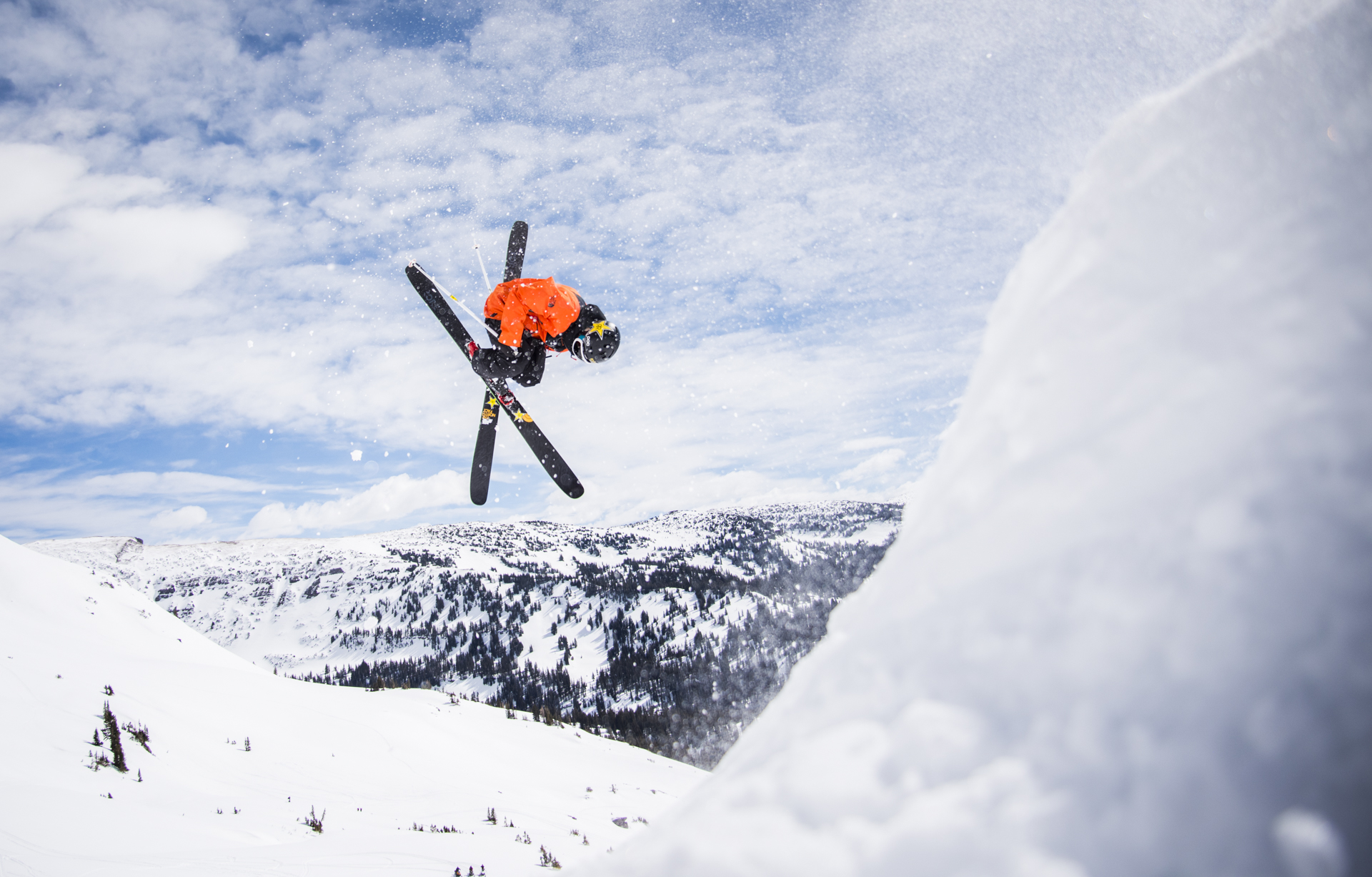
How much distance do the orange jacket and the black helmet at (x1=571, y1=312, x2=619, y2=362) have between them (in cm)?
26

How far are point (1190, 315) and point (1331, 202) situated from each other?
353 millimetres

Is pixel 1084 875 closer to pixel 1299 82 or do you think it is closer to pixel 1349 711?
pixel 1349 711

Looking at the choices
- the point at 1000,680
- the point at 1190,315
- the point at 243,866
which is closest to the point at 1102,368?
the point at 1190,315

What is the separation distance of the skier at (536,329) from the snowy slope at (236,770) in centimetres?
708

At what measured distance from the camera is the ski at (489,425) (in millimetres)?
10227

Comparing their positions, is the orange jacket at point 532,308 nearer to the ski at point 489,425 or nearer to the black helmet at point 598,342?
the black helmet at point 598,342

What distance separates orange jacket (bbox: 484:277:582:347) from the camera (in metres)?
7.44

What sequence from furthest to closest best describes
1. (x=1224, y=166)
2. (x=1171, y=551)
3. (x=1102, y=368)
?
(x=1224, y=166)
(x=1102, y=368)
(x=1171, y=551)

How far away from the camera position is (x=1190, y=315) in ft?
4.41

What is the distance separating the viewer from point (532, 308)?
7539 millimetres

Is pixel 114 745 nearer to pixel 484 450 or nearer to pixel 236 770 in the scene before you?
pixel 236 770

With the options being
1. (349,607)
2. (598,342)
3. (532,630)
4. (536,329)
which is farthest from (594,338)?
(349,607)

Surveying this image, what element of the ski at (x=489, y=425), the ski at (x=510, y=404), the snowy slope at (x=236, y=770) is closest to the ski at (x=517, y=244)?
the ski at (x=489, y=425)

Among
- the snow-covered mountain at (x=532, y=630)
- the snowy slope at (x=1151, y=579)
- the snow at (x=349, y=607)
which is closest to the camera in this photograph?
the snowy slope at (x=1151, y=579)
